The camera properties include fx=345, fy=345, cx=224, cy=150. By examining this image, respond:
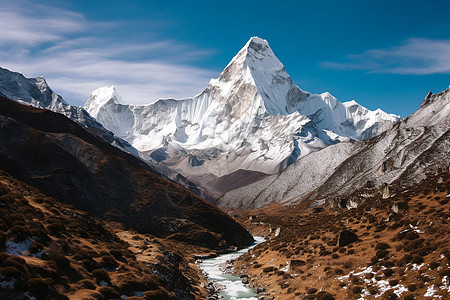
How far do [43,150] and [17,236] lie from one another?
72.8m

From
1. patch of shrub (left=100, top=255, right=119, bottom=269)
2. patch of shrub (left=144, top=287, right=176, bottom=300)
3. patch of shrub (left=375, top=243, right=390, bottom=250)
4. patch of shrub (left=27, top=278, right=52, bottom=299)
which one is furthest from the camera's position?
patch of shrub (left=375, top=243, right=390, bottom=250)

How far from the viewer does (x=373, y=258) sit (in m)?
44.2

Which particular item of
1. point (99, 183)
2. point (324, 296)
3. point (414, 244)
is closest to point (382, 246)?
point (414, 244)

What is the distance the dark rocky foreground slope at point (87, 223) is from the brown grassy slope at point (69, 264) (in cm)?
11

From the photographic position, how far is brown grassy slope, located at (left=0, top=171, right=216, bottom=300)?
29.2 meters

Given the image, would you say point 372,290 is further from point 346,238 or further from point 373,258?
point 346,238

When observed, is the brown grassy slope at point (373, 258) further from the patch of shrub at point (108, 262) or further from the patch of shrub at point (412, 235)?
the patch of shrub at point (108, 262)

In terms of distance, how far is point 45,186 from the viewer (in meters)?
88.8

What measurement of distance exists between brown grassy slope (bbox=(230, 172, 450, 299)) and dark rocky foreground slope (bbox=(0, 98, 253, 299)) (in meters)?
14.6

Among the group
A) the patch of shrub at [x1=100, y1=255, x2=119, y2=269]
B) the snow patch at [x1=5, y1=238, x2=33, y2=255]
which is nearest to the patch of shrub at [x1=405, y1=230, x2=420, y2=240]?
the patch of shrub at [x1=100, y1=255, x2=119, y2=269]

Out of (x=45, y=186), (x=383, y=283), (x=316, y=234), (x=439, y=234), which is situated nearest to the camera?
(x=383, y=283)

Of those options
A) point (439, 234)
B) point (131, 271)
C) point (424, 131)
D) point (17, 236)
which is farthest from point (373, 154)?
point (17, 236)

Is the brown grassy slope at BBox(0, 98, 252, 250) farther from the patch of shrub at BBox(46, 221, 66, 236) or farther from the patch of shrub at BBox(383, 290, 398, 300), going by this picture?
the patch of shrub at BBox(383, 290, 398, 300)

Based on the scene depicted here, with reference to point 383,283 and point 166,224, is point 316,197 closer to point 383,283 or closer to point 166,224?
point 166,224
